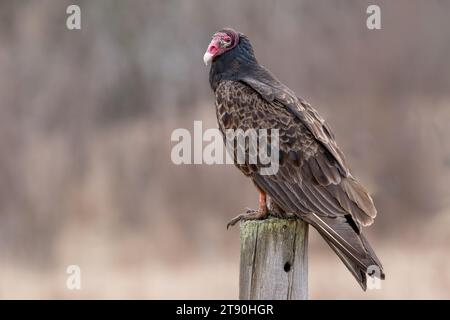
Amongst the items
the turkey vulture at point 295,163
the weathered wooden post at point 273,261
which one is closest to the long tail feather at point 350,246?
the turkey vulture at point 295,163

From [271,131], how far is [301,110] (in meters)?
0.23

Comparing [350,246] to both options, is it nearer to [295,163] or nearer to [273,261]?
[273,261]

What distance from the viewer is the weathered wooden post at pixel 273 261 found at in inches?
180

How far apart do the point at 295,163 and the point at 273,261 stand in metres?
0.96

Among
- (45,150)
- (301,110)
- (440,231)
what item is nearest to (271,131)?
(301,110)

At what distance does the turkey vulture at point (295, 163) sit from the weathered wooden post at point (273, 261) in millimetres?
324

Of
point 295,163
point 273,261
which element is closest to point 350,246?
point 273,261

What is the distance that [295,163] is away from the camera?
17.9 ft

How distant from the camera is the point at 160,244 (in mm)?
9578

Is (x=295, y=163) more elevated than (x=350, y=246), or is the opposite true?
(x=295, y=163)

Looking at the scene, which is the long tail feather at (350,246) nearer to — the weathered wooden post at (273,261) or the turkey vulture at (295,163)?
the turkey vulture at (295,163)

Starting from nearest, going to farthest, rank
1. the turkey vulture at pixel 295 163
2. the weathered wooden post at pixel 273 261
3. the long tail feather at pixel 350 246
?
the weathered wooden post at pixel 273 261, the long tail feather at pixel 350 246, the turkey vulture at pixel 295 163

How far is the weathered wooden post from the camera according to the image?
458cm

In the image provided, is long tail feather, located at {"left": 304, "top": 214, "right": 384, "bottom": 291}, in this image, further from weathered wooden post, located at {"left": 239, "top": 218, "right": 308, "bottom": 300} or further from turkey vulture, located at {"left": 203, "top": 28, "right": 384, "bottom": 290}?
weathered wooden post, located at {"left": 239, "top": 218, "right": 308, "bottom": 300}
